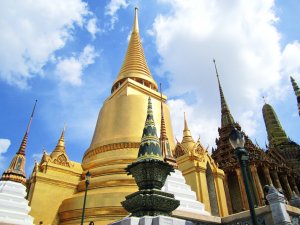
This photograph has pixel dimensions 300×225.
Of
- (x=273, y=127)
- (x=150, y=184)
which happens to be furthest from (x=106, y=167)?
(x=273, y=127)

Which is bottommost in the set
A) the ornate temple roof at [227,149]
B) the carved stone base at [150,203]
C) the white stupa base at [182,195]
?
the carved stone base at [150,203]

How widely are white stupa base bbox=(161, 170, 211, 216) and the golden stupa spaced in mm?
5507

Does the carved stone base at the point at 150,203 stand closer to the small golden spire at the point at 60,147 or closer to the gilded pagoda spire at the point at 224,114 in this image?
the small golden spire at the point at 60,147

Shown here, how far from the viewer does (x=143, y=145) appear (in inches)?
205

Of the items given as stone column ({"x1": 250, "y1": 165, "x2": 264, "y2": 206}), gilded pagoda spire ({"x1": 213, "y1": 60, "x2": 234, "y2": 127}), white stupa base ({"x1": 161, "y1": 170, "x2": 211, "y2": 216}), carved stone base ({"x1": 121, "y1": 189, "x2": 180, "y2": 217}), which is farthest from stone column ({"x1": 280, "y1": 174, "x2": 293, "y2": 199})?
carved stone base ({"x1": 121, "y1": 189, "x2": 180, "y2": 217})

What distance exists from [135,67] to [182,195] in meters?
16.3

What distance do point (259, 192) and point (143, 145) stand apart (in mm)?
17989

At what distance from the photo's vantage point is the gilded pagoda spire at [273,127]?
114 feet

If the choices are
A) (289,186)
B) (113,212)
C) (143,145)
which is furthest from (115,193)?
(289,186)

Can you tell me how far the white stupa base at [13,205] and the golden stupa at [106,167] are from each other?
2542 mm

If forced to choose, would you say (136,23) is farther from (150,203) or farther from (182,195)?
(150,203)

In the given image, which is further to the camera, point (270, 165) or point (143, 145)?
point (270, 165)

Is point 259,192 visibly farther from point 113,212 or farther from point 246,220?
point 246,220

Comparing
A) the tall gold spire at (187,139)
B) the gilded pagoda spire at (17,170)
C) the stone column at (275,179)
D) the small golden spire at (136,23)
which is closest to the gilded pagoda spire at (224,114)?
the stone column at (275,179)
